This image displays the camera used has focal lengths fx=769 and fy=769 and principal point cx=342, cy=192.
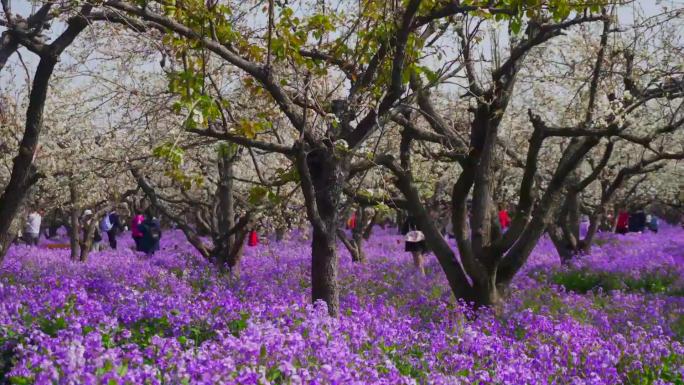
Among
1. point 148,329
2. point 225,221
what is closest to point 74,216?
point 225,221

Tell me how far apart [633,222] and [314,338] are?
141ft

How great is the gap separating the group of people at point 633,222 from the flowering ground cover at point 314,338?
2707 cm

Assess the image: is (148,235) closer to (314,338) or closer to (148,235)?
(148,235)

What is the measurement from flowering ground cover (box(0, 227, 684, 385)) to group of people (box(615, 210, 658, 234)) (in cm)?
2707

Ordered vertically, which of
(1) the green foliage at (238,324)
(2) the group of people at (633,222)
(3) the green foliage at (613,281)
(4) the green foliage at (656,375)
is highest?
(2) the group of people at (633,222)

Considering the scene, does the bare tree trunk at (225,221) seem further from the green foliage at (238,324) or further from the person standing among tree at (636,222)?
the person standing among tree at (636,222)

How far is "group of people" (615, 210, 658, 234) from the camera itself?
40062 mm

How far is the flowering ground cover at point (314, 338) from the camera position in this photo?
4.72 m

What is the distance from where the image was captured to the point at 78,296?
8500 mm

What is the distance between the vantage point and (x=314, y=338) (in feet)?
18.8

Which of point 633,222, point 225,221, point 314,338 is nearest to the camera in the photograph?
point 314,338

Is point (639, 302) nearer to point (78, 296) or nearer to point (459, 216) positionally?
point (459, 216)

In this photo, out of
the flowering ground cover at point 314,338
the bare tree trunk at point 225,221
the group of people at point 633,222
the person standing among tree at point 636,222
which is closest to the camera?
the flowering ground cover at point 314,338

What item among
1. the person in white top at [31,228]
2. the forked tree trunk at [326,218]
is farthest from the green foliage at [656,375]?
the person in white top at [31,228]
